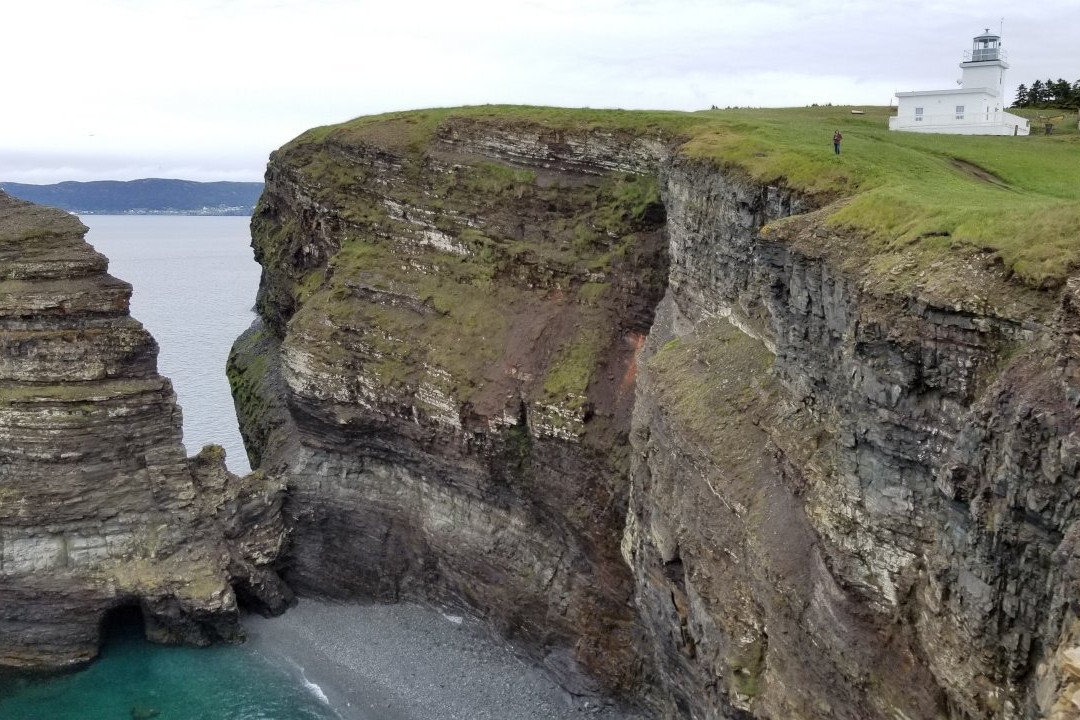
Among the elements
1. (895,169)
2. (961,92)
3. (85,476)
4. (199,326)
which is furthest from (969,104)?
(199,326)

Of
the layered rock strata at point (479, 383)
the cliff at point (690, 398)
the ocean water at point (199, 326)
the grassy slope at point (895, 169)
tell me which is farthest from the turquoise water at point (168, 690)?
the grassy slope at point (895, 169)

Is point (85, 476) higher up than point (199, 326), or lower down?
higher up

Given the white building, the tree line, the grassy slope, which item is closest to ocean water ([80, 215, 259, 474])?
the grassy slope

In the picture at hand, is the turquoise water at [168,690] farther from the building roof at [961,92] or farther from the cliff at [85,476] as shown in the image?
the building roof at [961,92]

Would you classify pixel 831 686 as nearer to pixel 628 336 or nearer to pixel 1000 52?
pixel 628 336

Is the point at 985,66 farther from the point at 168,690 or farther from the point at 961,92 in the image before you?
the point at 168,690
